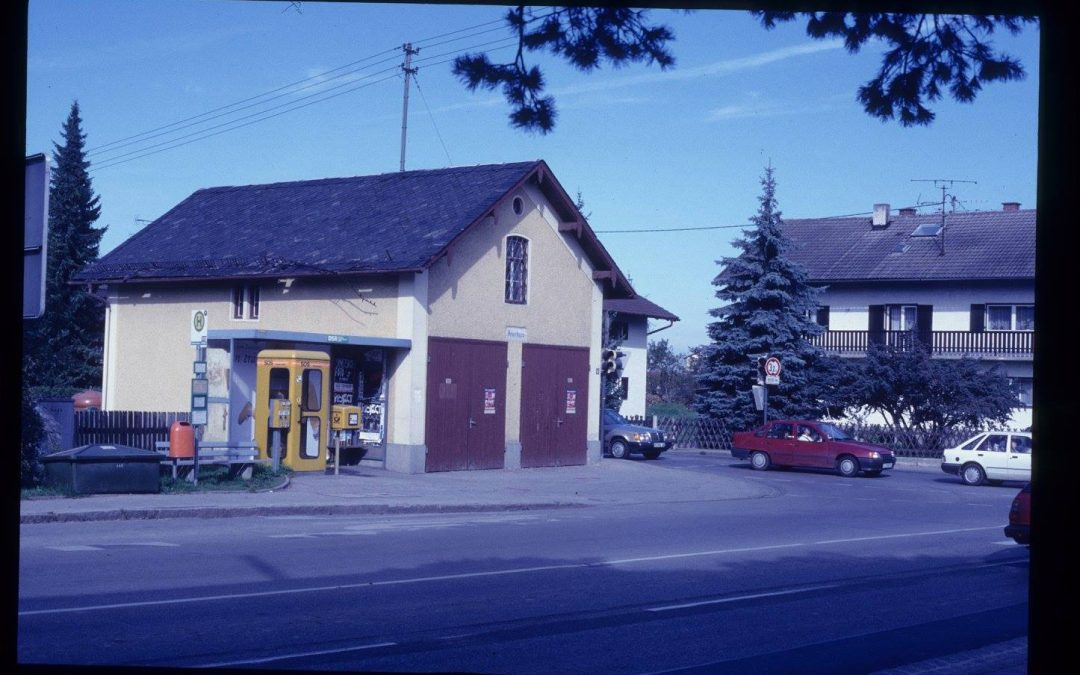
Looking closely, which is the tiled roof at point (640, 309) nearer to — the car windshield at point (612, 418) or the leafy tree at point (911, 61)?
the car windshield at point (612, 418)

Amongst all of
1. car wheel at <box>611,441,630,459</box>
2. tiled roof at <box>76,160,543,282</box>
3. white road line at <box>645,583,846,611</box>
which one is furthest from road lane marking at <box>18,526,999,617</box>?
car wheel at <box>611,441,630,459</box>

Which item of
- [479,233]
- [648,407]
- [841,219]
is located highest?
[841,219]

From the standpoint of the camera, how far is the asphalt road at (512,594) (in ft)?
26.9

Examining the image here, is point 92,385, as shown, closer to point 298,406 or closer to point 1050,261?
point 298,406

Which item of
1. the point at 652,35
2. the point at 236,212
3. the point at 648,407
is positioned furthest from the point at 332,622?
the point at 648,407

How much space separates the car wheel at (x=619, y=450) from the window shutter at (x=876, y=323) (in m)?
18.6

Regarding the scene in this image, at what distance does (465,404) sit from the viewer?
28.3 metres

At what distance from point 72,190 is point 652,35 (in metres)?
55.0

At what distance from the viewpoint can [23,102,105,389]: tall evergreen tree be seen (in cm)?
5381

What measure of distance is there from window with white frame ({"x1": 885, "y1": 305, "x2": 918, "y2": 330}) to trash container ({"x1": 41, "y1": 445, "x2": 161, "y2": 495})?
39.2 meters

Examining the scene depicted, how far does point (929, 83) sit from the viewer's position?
6355 mm

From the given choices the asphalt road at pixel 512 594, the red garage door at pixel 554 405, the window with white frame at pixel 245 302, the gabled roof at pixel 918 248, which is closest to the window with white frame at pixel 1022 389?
the gabled roof at pixel 918 248

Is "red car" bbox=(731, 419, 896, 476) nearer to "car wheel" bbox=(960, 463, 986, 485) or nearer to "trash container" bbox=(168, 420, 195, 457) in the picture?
"car wheel" bbox=(960, 463, 986, 485)

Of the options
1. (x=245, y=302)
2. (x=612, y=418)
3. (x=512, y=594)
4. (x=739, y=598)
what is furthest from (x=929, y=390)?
(x=512, y=594)
